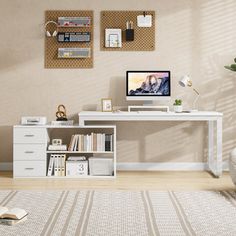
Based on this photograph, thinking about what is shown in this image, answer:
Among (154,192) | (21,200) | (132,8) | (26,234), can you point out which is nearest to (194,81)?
(132,8)

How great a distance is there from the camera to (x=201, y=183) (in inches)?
186

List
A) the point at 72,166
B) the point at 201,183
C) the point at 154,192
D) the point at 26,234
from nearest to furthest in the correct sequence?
the point at 26,234 → the point at 154,192 → the point at 201,183 → the point at 72,166

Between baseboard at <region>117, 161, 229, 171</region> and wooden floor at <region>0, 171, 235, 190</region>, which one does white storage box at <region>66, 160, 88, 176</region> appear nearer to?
wooden floor at <region>0, 171, 235, 190</region>

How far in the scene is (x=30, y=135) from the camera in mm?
4992

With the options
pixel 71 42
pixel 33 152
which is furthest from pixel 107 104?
pixel 33 152

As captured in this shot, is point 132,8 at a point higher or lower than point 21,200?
higher

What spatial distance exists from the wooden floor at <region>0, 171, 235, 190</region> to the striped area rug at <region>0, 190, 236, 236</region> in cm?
28

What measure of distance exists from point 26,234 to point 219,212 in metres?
1.45

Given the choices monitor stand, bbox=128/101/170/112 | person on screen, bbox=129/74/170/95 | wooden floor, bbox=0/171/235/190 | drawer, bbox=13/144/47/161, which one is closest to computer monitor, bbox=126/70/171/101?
person on screen, bbox=129/74/170/95

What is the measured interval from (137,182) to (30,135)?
1.24m

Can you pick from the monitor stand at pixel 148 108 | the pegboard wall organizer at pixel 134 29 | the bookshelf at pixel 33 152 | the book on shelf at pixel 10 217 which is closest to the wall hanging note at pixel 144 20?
the pegboard wall organizer at pixel 134 29

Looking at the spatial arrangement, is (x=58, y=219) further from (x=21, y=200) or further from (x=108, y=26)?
(x=108, y=26)

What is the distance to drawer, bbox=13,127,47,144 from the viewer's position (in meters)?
4.98

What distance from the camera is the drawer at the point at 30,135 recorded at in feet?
16.4
